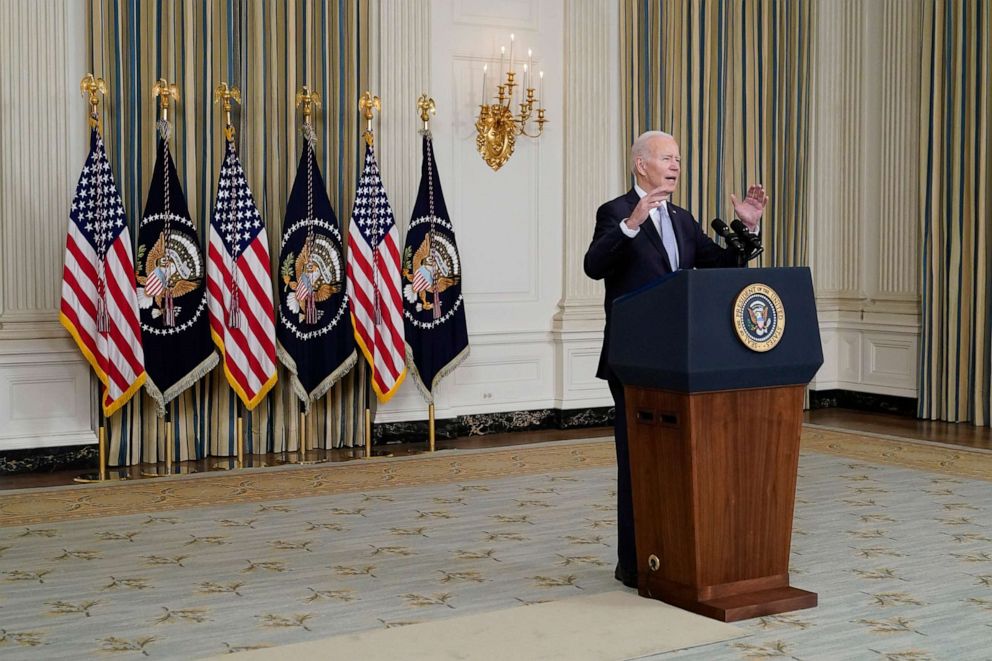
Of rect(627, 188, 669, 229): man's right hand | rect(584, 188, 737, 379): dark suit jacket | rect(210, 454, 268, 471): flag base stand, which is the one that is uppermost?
rect(627, 188, 669, 229): man's right hand

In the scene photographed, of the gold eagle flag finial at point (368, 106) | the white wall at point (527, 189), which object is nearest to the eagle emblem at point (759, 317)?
the gold eagle flag finial at point (368, 106)

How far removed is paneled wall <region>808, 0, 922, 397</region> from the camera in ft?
33.2

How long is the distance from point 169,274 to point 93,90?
1.19 meters

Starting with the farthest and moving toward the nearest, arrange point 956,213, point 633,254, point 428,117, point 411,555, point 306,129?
point 956,213, point 428,117, point 306,129, point 411,555, point 633,254

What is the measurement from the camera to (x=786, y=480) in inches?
169

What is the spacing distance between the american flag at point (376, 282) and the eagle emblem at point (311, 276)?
5.1 inches

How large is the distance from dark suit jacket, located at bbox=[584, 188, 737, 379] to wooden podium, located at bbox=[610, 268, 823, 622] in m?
0.24

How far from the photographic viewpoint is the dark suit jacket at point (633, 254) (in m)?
4.47

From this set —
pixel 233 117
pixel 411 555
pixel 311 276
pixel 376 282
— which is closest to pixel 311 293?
pixel 311 276

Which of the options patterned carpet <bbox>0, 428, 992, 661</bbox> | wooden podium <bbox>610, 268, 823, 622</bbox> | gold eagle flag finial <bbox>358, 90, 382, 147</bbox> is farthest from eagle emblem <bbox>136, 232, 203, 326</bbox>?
wooden podium <bbox>610, 268, 823, 622</bbox>

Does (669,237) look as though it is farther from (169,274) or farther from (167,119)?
(167,119)

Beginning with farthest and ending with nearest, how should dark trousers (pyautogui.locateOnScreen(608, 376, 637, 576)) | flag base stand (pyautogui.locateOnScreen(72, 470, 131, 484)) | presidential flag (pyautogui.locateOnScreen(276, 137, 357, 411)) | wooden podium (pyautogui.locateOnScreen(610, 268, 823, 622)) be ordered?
presidential flag (pyautogui.locateOnScreen(276, 137, 357, 411)) → flag base stand (pyautogui.locateOnScreen(72, 470, 131, 484)) → dark trousers (pyautogui.locateOnScreen(608, 376, 637, 576)) → wooden podium (pyautogui.locateOnScreen(610, 268, 823, 622))

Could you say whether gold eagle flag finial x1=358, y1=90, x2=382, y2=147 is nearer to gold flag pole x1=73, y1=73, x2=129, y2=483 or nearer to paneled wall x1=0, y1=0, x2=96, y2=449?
gold flag pole x1=73, y1=73, x2=129, y2=483

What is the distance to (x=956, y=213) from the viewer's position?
9.58 meters
